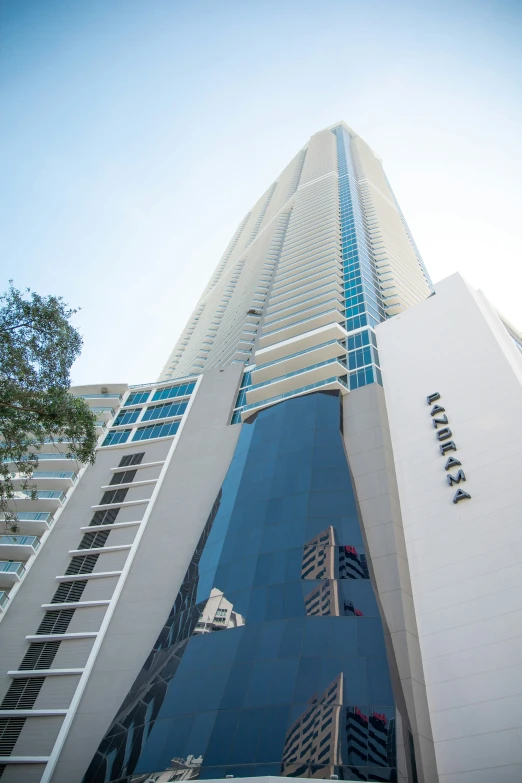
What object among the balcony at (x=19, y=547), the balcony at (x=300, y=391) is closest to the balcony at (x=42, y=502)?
the balcony at (x=19, y=547)

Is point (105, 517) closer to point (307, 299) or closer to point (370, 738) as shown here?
point (370, 738)

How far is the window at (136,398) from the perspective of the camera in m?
51.4

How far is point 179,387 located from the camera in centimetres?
5103

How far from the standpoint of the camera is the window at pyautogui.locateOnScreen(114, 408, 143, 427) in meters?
49.2

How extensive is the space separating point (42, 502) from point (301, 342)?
25970 mm

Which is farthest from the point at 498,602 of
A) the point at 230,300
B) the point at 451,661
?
the point at 230,300

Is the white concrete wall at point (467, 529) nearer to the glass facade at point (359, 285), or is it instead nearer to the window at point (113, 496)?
the glass facade at point (359, 285)

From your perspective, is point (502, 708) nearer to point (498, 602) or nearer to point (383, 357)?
point (498, 602)

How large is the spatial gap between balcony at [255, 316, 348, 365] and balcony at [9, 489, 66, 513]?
70.6 ft

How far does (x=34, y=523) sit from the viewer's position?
37.5m

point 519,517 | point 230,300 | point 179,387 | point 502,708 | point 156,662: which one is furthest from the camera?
point 230,300

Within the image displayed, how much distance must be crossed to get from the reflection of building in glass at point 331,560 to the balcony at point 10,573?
2029 cm

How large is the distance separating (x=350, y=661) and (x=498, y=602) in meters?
6.80

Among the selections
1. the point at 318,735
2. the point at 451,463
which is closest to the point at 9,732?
the point at 318,735
